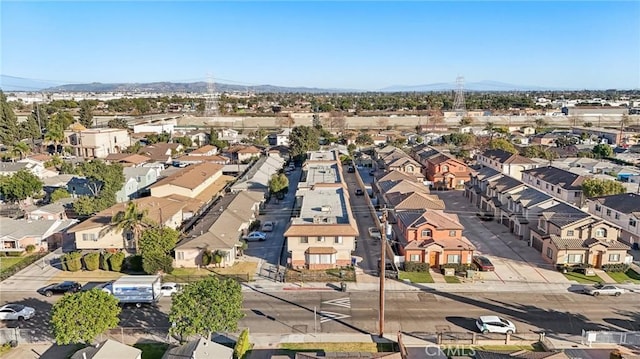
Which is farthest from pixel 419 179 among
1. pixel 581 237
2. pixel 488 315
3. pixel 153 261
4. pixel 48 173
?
pixel 48 173

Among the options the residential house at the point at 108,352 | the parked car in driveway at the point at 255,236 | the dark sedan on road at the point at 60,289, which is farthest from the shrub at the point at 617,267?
the dark sedan on road at the point at 60,289

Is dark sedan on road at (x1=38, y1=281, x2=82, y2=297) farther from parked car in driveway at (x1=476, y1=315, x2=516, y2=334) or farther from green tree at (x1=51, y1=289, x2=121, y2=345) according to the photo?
parked car in driveway at (x1=476, y1=315, x2=516, y2=334)

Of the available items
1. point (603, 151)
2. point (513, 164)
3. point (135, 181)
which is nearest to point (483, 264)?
point (513, 164)

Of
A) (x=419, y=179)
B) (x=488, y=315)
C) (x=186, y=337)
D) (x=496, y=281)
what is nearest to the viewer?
(x=186, y=337)

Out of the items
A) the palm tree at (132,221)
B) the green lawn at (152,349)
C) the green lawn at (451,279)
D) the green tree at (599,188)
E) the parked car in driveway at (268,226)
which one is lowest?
the green lawn at (152,349)

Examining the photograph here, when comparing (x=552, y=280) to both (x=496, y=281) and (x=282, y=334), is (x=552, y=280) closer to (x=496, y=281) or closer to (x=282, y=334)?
(x=496, y=281)

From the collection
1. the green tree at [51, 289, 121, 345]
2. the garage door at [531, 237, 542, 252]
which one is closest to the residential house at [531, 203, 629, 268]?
the garage door at [531, 237, 542, 252]

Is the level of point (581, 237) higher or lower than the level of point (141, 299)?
higher

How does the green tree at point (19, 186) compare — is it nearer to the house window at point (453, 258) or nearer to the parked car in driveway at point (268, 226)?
the parked car in driveway at point (268, 226)
